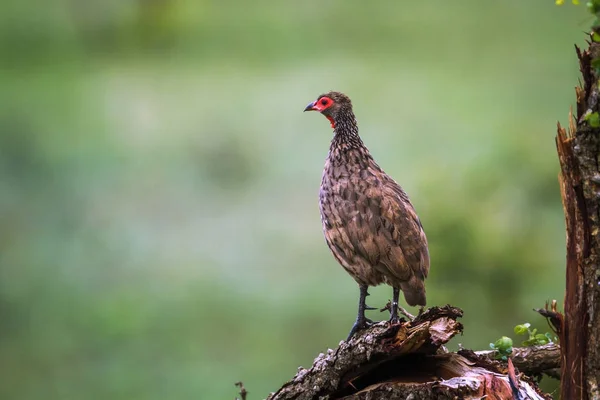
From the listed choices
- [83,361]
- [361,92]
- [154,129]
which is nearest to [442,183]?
[361,92]

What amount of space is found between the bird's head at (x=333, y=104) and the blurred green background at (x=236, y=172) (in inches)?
67.1

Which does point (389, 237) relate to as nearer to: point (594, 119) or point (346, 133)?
point (346, 133)

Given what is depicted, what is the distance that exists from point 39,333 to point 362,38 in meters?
3.08

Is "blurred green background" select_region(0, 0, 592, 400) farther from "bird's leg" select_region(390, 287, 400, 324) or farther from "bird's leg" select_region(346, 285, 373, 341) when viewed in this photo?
"bird's leg" select_region(390, 287, 400, 324)

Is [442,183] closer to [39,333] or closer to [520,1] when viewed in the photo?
[520,1]

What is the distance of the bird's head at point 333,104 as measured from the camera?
11.1ft

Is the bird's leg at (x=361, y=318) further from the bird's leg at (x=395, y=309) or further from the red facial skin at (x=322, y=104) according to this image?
the red facial skin at (x=322, y=104)

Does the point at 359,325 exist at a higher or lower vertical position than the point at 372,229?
lower

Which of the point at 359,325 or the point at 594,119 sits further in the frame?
the point at 359,325

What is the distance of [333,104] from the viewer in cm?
339

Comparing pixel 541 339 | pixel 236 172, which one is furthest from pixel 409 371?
pixel 236 172

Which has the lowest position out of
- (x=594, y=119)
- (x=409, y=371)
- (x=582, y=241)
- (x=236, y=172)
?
(x=409, y=371)

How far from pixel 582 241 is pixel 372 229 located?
854mm

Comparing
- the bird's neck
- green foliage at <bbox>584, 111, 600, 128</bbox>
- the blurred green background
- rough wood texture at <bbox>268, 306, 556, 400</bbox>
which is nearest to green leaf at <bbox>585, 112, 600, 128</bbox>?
green foliage at <bbox>584, 111, 600, 128</bbox>
